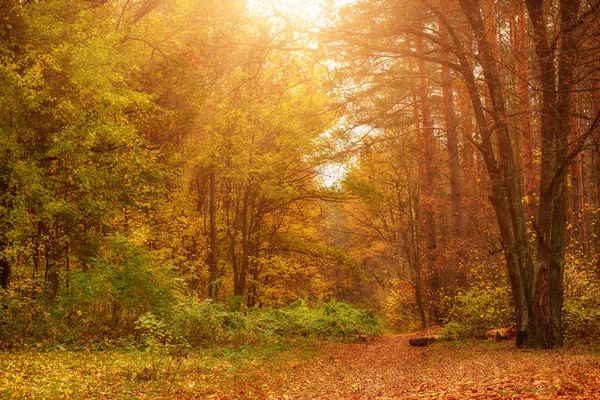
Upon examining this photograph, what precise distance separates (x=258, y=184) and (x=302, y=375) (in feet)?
35.5

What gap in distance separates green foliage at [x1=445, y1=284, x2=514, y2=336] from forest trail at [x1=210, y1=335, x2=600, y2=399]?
1315 mm

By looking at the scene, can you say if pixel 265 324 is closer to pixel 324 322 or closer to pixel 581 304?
pixel 324 322

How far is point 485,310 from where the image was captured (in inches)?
544

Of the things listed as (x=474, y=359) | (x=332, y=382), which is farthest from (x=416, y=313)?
(x=332, y=382)

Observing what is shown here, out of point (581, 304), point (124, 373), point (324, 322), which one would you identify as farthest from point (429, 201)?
point (124, 373)

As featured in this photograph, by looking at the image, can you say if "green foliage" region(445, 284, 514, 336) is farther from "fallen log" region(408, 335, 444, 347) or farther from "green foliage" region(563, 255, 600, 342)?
"green foliage" region(563, 255, 600, 342)

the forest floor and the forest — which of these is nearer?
the forest floor

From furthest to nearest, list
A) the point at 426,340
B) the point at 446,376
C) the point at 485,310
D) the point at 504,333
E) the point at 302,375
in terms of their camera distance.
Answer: the point at 426,340
the point at 485,310
the point at 504,333
the point at 302,375
the point at 446,376

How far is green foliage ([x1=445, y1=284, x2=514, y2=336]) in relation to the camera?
13.4 m

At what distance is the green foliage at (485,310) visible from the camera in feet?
43.9

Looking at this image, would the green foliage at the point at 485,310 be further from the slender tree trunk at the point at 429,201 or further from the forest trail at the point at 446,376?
the slender tree trunk at the point at 429,201

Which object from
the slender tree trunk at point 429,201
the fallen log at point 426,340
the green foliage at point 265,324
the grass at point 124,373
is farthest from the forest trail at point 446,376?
the slender tree trunk at point 429,201

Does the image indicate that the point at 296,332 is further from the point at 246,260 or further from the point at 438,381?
the point at 438,381

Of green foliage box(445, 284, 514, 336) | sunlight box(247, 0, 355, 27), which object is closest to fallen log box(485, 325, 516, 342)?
green foliage box(445, 284, 514, 336)
